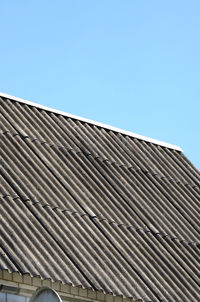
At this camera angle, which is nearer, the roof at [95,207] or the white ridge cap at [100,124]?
the roof at [95,207]

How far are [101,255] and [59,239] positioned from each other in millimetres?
842

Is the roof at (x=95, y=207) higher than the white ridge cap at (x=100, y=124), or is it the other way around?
the white ridge cap at (x=100, y=124)

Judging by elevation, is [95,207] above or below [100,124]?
below

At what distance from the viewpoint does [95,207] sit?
17234 mm

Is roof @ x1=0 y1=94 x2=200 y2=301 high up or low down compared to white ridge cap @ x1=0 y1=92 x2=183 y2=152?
down

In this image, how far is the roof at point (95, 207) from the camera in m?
14.9

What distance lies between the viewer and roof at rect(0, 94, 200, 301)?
14891mm

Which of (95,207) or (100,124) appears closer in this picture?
(95,207)

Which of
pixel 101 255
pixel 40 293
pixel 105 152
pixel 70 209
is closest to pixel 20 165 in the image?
pixel 70 209

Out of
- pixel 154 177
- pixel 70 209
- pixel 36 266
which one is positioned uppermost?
pixel 154 177

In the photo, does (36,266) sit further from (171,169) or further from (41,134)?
(171,169)

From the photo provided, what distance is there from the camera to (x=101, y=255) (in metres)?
15.8

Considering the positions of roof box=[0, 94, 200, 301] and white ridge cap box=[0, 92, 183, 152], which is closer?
roof box=[0, 94, 200, 301]

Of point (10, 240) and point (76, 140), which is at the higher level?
point (76, 140)
